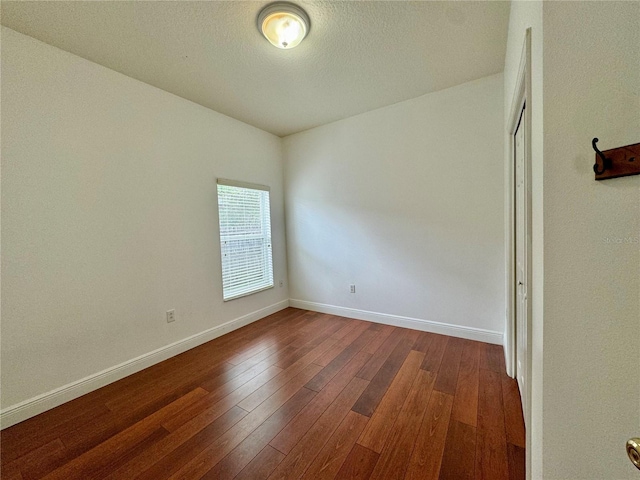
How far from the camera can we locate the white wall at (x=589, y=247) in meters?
0.65

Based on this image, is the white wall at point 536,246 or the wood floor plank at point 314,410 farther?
the wood floor plank at point 314,410

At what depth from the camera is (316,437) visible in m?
1.48

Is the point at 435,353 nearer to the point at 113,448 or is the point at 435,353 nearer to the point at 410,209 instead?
the point at 410,209

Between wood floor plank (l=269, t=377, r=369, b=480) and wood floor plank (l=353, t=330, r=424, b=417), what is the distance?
60 mm

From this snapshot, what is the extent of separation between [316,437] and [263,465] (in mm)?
323

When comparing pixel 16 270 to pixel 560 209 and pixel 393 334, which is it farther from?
pixel 393 334

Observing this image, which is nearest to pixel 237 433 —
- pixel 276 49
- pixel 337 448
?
pixel 337 448

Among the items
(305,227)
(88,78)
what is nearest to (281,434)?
(305,227)

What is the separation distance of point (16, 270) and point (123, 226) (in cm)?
68

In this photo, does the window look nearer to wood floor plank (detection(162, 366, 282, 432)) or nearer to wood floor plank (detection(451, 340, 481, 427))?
wood floor plank (detection(162, 366, 282, 432))

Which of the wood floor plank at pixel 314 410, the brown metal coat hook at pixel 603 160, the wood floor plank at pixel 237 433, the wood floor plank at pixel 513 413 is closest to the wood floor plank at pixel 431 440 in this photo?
the wood floor plank at pixel 513 413

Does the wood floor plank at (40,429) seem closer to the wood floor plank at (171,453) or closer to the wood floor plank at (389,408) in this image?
the wood floor plank at (171,453)

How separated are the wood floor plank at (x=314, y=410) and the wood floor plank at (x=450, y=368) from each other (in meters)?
0.64

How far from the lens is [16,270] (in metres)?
1.69
